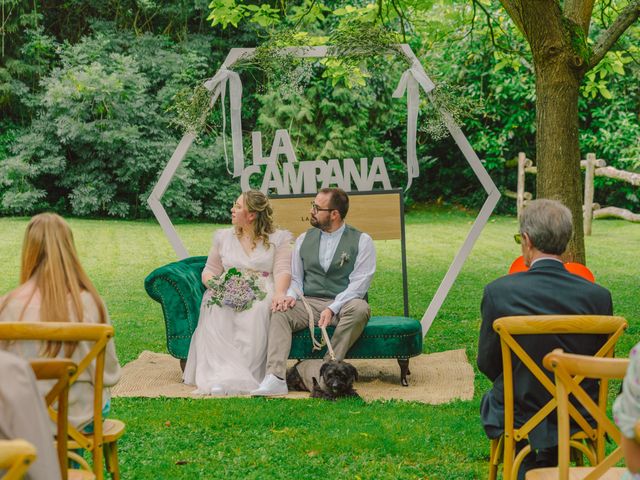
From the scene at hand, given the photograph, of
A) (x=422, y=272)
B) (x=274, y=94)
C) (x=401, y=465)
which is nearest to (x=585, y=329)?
(x=401, y=465)

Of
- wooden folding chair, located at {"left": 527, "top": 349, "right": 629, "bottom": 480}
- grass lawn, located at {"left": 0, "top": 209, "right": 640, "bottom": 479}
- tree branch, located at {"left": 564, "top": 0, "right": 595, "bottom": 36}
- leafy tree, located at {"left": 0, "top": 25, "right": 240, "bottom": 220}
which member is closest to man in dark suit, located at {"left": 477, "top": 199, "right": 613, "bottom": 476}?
wooden folding chair, located at {"left": 527, "top": 349, "right": 629, "bottom": 480}

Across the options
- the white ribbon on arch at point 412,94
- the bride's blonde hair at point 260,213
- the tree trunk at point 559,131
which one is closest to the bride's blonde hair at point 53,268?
the bride's blonde hair at point 260,213

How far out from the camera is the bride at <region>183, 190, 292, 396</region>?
261 inches

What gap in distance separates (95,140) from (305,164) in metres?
13.0

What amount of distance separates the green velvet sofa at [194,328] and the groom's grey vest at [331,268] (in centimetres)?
35

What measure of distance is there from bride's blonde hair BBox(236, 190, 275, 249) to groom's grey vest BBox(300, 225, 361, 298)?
1.11 feet

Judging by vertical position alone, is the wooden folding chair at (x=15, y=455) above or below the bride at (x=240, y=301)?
above

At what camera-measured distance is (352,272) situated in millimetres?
6832

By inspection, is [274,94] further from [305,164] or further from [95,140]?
[305,164]

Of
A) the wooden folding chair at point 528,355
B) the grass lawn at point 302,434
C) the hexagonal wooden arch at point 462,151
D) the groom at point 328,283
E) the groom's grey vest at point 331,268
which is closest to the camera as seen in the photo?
the wooden folding chair at point 528,355

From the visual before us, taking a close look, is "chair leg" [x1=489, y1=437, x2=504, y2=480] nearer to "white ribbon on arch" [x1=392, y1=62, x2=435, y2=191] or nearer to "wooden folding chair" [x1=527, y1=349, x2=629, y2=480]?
"wooden folding chair" [x1=527, y1=349, x2=629, y2=480]

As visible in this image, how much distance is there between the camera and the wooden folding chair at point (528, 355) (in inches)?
128

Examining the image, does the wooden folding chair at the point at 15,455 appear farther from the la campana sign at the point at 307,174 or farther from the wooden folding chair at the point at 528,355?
the la campana sign at the point at 307,174

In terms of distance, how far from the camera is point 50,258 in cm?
348
